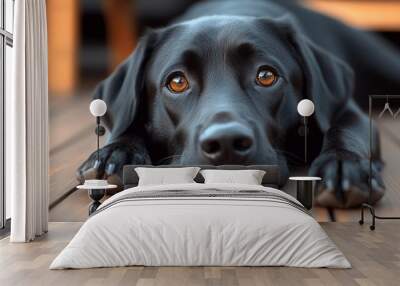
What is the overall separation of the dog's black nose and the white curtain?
4.83ft

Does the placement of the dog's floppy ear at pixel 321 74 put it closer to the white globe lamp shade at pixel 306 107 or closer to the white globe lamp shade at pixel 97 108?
the white globe lamp shade at pixel 306 107

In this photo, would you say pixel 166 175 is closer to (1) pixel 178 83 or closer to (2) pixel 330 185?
(1) pixel 178 83

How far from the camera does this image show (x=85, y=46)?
618 centimetres

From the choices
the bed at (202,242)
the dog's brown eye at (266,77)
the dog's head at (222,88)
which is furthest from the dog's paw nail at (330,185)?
the bed at (202,242)

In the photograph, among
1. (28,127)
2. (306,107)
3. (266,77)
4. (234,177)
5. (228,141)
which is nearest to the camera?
(28,127)

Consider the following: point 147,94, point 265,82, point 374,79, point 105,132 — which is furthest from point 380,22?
point 105,132

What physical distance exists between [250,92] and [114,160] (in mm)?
1459

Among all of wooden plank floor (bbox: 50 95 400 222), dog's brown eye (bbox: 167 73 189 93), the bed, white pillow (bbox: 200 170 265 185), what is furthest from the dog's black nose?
the bed

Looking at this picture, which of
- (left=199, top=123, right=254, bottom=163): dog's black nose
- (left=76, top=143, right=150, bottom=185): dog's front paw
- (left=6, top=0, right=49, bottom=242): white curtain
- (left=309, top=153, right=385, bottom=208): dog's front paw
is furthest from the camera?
(left=76, top=143, right=150, bottom=185): dog's front paw

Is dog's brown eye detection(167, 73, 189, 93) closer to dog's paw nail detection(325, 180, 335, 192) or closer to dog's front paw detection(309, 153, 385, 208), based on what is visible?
dog's front paw detection(309, 153, 385, 208)

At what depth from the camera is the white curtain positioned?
4.80 metres

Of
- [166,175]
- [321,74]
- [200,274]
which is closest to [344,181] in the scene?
[321,74]

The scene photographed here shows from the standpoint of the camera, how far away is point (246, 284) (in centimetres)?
327

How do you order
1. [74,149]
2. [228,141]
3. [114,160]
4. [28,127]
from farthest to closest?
[74,149] → [114,160] → [228,141] → [28,127]
